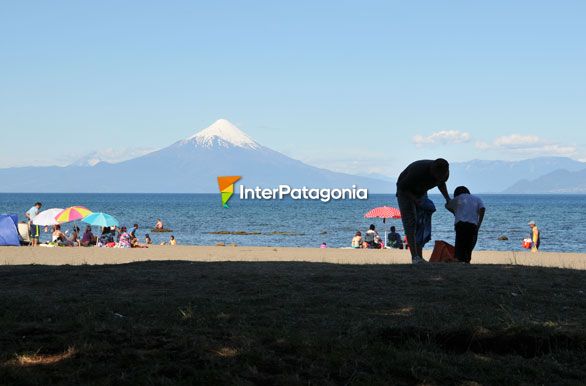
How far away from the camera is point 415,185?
428 inches

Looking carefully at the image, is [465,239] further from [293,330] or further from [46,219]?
[46,219]

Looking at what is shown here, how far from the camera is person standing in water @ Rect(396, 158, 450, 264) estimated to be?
10.7 meters

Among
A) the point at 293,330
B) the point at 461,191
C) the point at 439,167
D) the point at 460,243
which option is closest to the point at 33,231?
the point at 461,191

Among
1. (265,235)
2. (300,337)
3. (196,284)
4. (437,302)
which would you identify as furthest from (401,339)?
(265,235)

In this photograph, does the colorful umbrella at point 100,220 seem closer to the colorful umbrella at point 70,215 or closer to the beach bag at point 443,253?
the colorful umbrella at point 70,215

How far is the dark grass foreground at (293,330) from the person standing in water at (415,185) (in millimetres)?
2935

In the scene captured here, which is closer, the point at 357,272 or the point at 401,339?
the point at 401,339

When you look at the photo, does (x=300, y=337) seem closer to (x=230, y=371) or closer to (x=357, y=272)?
(x=230, y=371)

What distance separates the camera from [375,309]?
255 inches

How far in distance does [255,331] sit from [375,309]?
4.27ft

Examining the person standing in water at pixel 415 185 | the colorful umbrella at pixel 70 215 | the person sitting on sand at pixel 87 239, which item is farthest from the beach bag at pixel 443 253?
the colorful umbrella at pixel 70 215

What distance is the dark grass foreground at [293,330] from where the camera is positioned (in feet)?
16.1

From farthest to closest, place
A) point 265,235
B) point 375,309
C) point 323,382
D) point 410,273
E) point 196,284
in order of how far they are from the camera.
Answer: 1. point 265,235
2. point 410,273
3. point 196,284
4. point 375,309
5. point 323,382

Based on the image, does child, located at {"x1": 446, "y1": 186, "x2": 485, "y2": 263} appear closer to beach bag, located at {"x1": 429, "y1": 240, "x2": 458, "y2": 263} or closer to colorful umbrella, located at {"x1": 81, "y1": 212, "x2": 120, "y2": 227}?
beach bag, located at {"x1": 429, "y1": 240, "x2": 458, "y2": 263}
